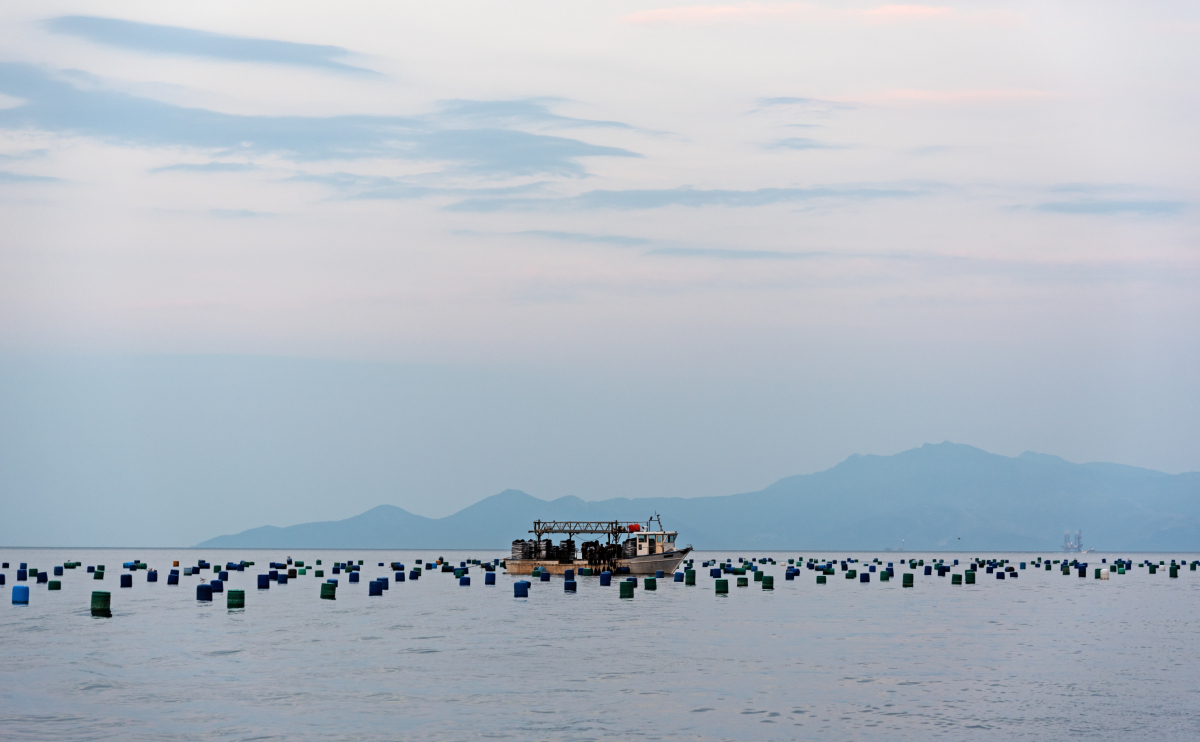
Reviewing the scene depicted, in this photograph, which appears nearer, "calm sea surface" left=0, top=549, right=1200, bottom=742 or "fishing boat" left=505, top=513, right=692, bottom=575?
"calm sea surface" left=0, top=549, right=1200, bottom=742

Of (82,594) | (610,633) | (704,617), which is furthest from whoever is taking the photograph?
(82,594)

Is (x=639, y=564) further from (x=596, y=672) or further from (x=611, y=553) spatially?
(x=596, y=672)

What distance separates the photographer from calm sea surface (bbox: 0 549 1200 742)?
28562 mm

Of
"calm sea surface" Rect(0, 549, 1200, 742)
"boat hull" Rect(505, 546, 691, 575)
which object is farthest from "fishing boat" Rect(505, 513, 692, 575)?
"calm sea surface" Rect(0, 549, 1200, 742)

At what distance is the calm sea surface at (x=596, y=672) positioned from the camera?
28562mm

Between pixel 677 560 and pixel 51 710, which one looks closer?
pixel 51 710

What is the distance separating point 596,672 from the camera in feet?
126

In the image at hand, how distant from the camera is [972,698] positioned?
32938mm

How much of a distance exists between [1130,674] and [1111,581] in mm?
84499

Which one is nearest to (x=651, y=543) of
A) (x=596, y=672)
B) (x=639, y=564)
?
(x=639, y=564)

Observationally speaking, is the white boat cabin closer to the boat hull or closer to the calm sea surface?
the boat hull

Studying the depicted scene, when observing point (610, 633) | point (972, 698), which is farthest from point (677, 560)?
point (972, 698)

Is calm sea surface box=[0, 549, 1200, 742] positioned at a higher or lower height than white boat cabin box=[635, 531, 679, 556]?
lower

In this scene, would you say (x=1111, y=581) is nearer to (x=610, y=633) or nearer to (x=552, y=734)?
(x=610, y=633)
